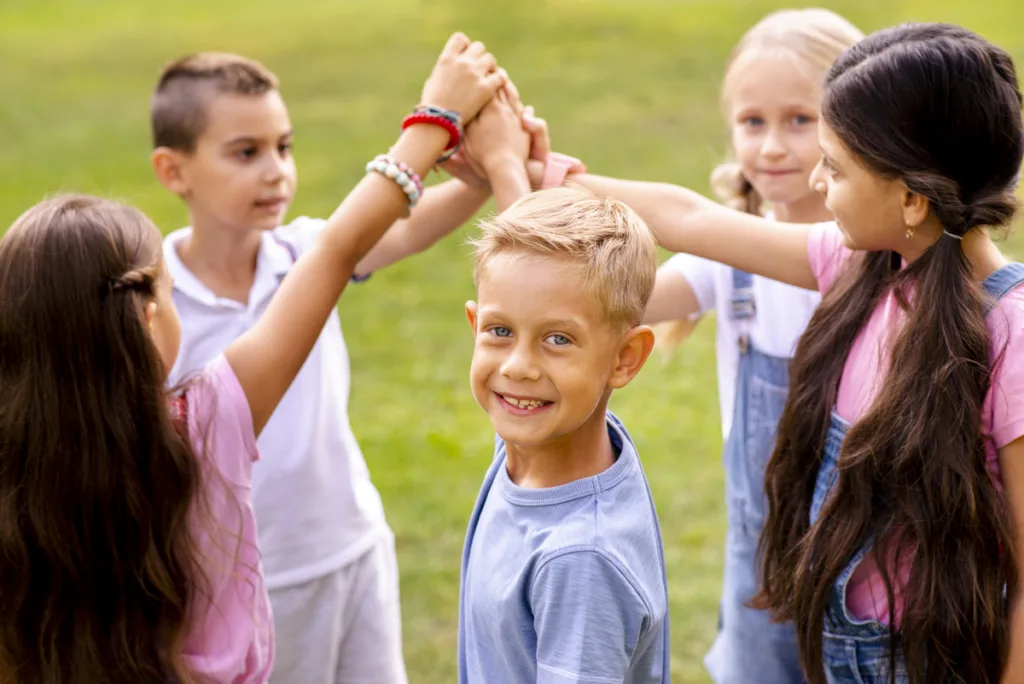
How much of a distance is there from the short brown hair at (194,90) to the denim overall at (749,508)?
1372mm

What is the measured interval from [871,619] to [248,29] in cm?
1487

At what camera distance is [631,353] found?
198cm

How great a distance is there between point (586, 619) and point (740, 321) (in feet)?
4.28

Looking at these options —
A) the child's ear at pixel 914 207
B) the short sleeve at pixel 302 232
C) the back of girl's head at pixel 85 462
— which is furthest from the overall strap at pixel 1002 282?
the short sleeve at pixel 302 232

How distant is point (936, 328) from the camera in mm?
2125

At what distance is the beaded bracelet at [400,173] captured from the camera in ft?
8.07

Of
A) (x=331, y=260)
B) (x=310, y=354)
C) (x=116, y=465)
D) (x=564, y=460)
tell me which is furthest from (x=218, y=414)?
(x=564, y=460)

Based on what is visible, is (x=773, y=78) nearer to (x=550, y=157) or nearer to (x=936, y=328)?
(x=550, y=157)

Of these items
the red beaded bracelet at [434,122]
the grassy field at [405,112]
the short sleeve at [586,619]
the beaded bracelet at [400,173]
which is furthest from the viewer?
the grassy field at [405,112]

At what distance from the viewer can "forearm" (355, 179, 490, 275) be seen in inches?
111

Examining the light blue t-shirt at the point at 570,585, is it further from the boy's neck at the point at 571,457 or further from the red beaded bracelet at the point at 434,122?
the red beaded bracelet at the point at 434,122

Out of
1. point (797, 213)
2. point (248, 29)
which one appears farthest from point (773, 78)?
point (248, 29)

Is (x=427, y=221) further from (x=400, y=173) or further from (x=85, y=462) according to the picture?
(x=85, y=462)

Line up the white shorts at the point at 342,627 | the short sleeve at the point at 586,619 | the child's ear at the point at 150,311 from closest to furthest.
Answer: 1. the short sleeve at the point at 586,619
2. the child's ear at the point at 150,311
3. the white shorts at the point at 342,627
